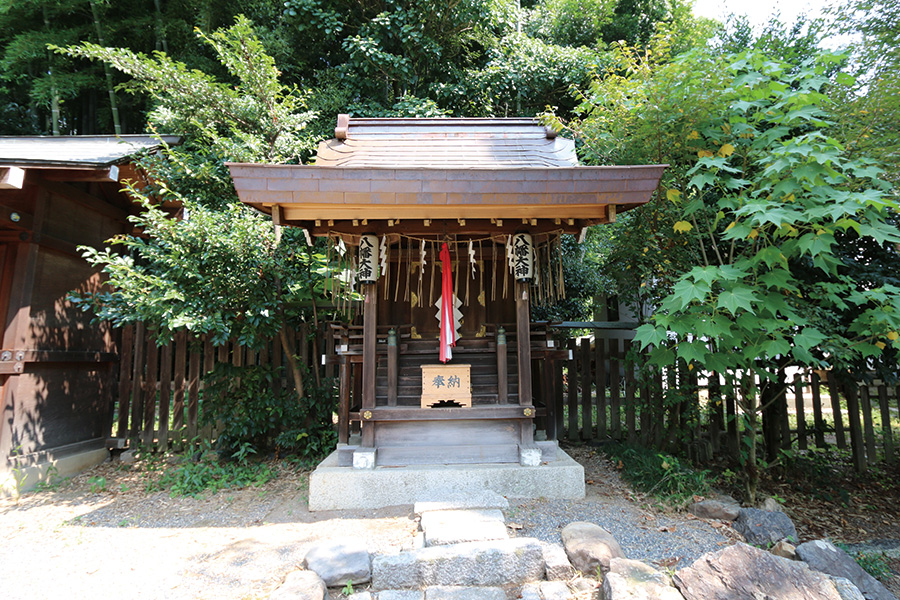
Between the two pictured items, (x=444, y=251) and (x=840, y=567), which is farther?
(x=444, y=251)

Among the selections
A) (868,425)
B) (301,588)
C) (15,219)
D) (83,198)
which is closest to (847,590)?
(301,588)

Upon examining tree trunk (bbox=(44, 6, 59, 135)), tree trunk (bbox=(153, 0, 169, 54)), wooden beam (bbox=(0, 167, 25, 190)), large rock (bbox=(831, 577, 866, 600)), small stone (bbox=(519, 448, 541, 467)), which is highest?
tree trunk (bbox=(153, 0, 169, 54))

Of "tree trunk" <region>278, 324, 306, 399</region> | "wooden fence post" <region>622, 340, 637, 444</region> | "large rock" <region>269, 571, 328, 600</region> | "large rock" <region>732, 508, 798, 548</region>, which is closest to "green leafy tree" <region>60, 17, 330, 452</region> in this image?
"tree trunk" <region>278, 324, 306, 399</region>

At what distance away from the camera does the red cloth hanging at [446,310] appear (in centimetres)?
530

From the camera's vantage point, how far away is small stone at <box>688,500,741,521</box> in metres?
4.35

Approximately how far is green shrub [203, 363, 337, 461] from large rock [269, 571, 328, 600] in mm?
3263

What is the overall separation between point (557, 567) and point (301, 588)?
1789 mm

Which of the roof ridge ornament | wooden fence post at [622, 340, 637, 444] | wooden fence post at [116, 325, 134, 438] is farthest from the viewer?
wooden fence post at [622, 340, 637, 444]

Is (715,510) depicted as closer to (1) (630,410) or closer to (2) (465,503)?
(2) (465,503)

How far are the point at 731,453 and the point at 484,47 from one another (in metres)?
10.2

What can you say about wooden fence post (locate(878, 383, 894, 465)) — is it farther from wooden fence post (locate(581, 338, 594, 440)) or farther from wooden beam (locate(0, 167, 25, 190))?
wooden beam (locate(0, 167, 25, 190))

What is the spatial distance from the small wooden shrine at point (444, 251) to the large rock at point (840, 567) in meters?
2.40

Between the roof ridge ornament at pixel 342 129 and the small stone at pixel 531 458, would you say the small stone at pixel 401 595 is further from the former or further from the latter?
the roof ridge ornament at pixel 342 129

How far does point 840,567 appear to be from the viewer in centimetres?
332
